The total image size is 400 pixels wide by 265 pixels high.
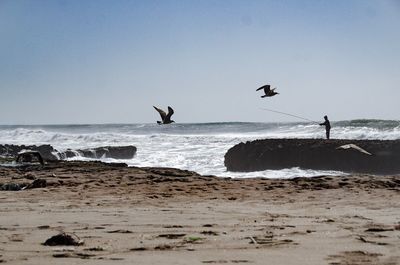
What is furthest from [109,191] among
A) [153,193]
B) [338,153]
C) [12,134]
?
[12,134]

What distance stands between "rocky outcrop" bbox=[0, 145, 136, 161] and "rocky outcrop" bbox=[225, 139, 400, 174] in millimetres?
9498

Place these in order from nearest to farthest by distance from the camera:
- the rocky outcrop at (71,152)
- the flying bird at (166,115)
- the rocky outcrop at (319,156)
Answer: the flying bird at (166,115)
the rocky outcrop at (319,156)
the rocky outcrop at (71,152)

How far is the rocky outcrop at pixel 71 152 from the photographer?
2744 centimetres

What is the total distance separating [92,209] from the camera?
7801 millimetres

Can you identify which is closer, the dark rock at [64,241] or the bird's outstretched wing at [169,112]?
the dark rock at [64,241]

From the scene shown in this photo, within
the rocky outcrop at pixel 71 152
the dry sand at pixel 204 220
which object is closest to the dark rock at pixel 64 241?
the dry sand at pixel 204 220

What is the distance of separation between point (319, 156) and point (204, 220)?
16.1 m

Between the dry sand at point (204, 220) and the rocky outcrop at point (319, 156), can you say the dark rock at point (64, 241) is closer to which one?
the dry sand at point (204, 220)

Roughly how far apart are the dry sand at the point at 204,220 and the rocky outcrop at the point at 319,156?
33.2ft

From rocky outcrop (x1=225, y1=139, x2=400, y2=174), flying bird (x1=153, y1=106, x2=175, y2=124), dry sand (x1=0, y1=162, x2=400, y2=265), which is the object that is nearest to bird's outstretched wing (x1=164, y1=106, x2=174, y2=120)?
flying bird (x1=153, y1=106, x2=175, y2=124)

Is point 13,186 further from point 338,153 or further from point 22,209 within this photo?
point 338,153

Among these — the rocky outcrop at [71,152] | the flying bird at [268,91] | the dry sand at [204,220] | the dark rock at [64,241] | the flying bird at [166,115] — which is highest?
the flying bird at [268,91]

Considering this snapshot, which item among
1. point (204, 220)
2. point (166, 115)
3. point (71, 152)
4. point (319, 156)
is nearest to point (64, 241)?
point (204, 220)

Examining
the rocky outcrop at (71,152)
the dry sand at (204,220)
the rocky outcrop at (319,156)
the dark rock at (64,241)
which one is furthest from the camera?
Result: the rocky outcrop at (71,152)
